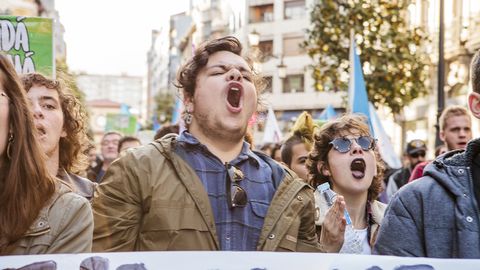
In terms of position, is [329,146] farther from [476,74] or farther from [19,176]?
[19,176]

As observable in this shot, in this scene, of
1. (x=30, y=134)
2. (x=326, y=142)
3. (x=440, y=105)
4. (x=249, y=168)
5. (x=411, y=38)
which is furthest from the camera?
(x=411, y=38)

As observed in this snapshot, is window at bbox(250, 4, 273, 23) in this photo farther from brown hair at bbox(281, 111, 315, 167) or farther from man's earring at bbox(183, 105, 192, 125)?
man's earring at bbox(183, 105, 192, 125)

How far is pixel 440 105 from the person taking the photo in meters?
14.7

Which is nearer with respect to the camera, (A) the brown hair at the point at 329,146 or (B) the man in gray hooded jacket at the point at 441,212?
(B) the man in gray hooded jacket at the point at 441,212

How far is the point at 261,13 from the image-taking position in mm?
49156

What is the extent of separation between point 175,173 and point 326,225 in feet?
2.30

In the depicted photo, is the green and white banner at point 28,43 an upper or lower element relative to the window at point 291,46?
lower

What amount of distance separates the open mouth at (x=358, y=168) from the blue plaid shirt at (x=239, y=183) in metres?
0.93

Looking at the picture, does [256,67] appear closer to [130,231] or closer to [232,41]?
[232,41]

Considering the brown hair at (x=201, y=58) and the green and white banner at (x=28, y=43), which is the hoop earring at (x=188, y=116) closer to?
the brown hair at (x=201, y=58)

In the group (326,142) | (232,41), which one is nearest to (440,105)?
(326,142)

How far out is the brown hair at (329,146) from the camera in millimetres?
4152

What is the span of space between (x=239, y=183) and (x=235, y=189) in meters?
0.05

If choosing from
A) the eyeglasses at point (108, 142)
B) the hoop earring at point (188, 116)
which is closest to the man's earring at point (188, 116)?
the hoop earring at point (188, 116)
